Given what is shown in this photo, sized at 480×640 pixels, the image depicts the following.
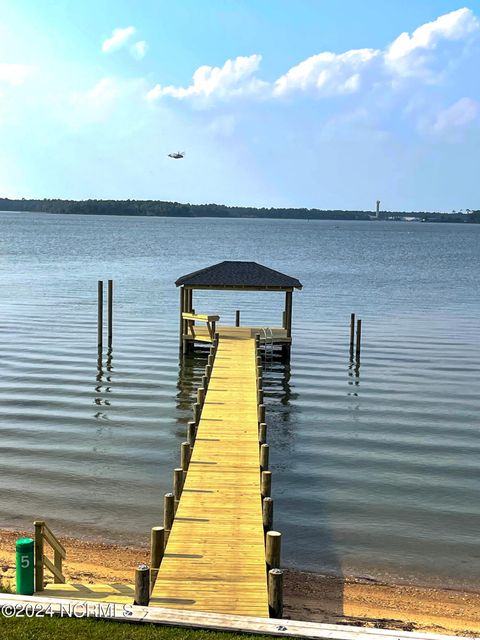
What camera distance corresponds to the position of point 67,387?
86.2 ft

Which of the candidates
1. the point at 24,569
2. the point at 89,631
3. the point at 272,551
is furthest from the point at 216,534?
the point at 89,631

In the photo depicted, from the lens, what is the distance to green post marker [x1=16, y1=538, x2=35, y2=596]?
9.74 metres

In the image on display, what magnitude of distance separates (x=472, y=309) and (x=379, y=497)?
35.5 meters

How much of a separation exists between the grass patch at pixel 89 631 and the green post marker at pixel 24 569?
107 centimetres

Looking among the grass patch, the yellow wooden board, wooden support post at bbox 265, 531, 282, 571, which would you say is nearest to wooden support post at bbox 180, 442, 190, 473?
the yellow wooden board

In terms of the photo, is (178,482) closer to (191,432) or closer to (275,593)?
(191,432)

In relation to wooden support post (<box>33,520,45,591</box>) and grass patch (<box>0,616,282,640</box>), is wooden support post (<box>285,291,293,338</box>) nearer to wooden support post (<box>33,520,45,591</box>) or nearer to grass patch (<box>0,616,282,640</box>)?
wooden support post (<box>33,520,45,591</box>)

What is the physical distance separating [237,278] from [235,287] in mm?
922

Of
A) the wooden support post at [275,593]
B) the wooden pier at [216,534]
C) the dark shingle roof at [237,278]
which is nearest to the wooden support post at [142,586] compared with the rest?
the wooden pier at [216,534]

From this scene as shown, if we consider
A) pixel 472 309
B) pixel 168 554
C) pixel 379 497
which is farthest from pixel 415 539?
pixel 472 309

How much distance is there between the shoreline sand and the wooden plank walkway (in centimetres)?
146

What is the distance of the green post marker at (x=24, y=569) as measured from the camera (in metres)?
9.74

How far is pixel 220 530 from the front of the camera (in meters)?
11.6

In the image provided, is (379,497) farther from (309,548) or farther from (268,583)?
(268,583)
